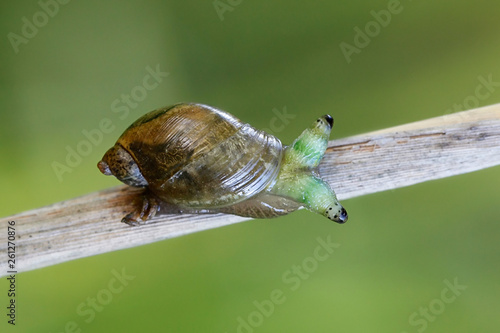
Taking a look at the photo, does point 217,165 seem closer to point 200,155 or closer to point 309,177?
point 200,155

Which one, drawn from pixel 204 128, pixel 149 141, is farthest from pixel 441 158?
pixel 149 141

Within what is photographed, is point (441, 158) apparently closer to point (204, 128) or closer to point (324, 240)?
point (324, 240)

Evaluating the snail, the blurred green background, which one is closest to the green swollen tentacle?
the snail

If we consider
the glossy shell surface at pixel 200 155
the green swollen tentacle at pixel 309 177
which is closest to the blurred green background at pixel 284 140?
the green swollen tentacle at pixel 309 177

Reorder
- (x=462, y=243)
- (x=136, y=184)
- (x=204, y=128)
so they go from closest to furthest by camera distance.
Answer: (x=204, y=128) → (x=136, y=184) → (x=462, y=243)

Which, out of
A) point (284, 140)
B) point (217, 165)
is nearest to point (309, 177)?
point (217, 165)
